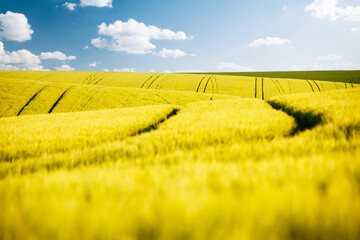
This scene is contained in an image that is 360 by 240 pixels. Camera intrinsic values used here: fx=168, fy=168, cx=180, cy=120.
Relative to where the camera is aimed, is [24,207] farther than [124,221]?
Yes

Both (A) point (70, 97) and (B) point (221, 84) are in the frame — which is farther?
(B) point (221, 84)

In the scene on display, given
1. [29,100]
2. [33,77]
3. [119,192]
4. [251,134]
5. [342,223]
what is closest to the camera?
[342,223]

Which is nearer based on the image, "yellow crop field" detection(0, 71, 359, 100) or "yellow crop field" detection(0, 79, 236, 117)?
"yellow crop field" detection(0, 79, 236, 117)

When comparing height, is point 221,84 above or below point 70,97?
above

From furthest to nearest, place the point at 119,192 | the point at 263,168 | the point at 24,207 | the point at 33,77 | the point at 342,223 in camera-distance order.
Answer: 1. the point at 33,77
2. the point at 263,168
3. the point at 119,192
4. the point at 24,207
5. the point at 342,223

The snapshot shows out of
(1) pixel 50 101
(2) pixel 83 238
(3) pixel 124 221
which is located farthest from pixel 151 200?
(1) pixel 50 101

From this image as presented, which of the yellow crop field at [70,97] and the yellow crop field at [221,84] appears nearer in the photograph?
the yellow crop field at [70,97]

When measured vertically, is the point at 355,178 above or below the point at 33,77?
below

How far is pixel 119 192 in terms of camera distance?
1.06 metres

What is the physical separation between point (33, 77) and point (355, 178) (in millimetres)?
72214

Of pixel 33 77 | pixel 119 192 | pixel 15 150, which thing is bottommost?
pixel 15 150

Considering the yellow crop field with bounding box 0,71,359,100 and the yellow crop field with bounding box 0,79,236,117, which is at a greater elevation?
the yellow crop field with bounding box 0,71,359,100

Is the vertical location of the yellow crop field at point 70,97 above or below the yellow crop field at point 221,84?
below

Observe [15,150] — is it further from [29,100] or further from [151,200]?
[29,100]
